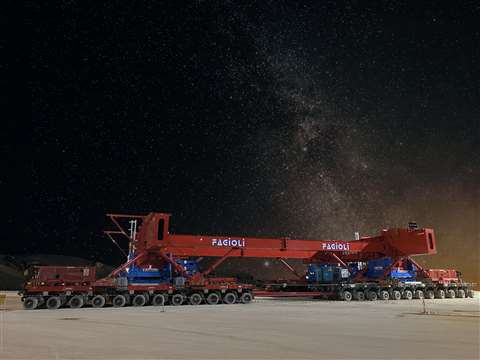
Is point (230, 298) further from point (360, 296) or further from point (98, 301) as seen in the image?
point (360, 296)

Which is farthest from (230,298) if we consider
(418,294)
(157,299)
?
(418,294)

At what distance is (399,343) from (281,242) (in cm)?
2038

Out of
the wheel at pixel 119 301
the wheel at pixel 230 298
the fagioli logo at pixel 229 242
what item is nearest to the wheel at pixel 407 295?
the fagioli logo at pixel 229 242

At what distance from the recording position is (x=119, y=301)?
2484cm

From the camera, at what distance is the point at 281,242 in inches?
1237

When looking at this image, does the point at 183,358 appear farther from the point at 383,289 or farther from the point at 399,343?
the point at 383,289

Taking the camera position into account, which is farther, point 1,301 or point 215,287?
point 215,287

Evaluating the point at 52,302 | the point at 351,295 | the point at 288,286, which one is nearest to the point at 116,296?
the point at 52,302

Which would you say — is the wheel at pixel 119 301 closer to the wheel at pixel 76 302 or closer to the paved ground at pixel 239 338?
the wheel at pixel 76 302

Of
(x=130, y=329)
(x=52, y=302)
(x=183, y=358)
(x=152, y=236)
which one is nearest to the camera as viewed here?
(x=183, y=358)

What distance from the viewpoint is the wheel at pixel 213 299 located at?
27513mm

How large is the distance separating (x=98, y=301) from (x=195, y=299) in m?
5.90

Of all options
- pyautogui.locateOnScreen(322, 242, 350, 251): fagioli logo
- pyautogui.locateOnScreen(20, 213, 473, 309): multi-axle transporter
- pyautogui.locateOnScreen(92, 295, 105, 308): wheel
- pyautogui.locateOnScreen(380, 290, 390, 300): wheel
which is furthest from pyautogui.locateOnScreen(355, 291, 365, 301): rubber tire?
pyautogui.locateOnScreen(92, 295, 105, 308): wheel

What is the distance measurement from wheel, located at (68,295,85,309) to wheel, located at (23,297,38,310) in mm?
1726
